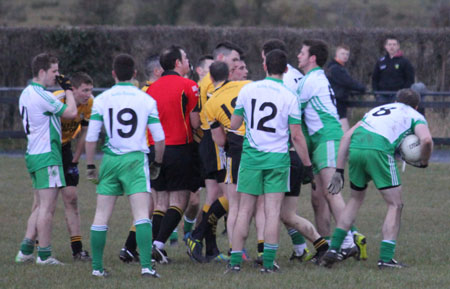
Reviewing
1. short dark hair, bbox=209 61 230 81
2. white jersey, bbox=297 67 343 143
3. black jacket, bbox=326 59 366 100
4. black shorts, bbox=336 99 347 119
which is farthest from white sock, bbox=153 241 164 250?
black shorts, bbox=336 99 347 119

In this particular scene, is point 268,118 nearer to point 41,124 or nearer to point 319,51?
point 319,51

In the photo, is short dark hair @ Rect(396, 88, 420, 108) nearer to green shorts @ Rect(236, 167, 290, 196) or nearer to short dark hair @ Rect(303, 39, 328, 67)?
short dark hair @ Rect(303, 39, 328, 67)

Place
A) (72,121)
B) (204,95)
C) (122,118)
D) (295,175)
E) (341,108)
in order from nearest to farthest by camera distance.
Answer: (122,118) → (295,175) → (72,121) → (204,95) → (341,108)

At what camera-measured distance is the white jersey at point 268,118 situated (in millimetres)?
7227

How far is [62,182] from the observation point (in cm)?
789

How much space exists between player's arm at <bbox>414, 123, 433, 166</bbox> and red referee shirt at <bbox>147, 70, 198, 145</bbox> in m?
2.35

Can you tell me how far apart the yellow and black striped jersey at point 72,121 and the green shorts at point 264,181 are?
2.01 meters

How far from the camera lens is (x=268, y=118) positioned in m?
7.23

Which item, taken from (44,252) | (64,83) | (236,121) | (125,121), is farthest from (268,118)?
(44,252)

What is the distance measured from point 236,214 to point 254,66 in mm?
12308

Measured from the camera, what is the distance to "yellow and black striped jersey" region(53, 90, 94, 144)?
812cm

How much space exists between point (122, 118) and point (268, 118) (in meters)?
1.33

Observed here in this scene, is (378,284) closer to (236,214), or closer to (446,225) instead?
(236,214)

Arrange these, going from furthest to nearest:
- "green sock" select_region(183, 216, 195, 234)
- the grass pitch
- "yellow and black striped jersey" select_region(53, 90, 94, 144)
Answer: "green sock" select_region(183, 216, 195, 234)
"yellow and black striped jersey" select_region(53, 90, 94, 144)
the grass pitch
